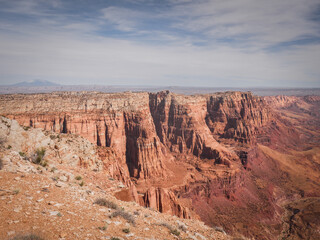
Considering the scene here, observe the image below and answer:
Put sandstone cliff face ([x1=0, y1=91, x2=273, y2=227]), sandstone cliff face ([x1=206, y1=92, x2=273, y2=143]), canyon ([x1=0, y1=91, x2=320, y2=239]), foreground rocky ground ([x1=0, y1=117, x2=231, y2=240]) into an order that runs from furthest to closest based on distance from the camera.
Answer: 1. sandstone cliff face ([x1=206, y1=92, x2=273, y2=143])
2. sandstone cliff face ([x1=0, y1=91, x2=273, y2=227])
3. canyon ([x1=0, y1=91, x2=320, y2=239])
4. foreground rocky ground ([x1=0, y1=117, x2=231, y2=240])

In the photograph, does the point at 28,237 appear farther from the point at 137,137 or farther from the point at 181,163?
the point at 181,163

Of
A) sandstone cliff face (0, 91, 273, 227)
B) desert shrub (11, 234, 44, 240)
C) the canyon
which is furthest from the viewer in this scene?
sandstone cliff face (0, 91, 273, 227)

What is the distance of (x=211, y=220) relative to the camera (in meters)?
39.5

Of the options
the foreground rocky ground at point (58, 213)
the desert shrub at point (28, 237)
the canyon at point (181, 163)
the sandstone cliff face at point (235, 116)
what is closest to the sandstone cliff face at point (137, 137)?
the canyon at point (181, 163)

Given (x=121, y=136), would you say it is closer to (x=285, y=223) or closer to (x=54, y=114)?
(x=54, y=114)

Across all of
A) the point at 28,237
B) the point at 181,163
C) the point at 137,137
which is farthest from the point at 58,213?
the point at 181,163

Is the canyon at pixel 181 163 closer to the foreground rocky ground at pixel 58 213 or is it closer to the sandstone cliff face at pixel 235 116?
the sandstone cliff face at pixel 235 116

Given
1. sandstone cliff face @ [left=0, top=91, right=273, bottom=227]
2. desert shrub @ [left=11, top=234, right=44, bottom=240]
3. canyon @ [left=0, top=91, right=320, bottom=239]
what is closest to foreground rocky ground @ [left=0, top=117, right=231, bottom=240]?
desert shrub @ [left=11, top=234, right=44, bottom=240]

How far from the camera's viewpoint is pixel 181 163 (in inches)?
2283

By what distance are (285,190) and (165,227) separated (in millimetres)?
63296

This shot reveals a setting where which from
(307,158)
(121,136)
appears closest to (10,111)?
(121,136)

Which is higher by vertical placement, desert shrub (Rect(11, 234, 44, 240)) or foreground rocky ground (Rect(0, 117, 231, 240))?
desert shrub (Rect(11, 234, 44, 240))

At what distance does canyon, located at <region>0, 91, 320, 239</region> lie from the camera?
128 ft

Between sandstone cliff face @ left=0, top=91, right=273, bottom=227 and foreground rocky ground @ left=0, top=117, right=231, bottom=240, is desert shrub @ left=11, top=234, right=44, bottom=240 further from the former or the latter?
sandstone cliff face @ left=0, top=91, right=273, bottom=227
